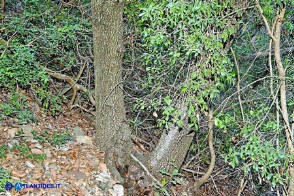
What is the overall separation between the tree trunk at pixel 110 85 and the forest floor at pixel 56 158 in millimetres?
183

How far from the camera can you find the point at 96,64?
3789 millimetres

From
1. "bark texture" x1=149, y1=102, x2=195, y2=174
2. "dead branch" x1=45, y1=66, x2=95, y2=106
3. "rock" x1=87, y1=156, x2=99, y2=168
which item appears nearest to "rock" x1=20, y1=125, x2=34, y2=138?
"rock" x1=87, y1=156, x2=99, y2=168

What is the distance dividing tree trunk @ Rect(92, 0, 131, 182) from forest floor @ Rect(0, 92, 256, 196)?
0.60 ft

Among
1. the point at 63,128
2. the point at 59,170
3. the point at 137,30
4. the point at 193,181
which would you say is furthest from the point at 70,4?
the point at 193,181

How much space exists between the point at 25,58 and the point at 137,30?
1536 mm

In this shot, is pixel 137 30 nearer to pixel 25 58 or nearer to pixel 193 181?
pixel 25 58

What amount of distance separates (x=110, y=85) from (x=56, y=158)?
109 centimetres

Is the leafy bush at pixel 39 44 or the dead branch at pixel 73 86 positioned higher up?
the leafy bush at pixel 39 44

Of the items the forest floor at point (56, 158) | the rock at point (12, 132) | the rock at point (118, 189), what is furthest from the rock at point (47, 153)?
the rock at point (118, 189)

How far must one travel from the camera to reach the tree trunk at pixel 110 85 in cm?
358

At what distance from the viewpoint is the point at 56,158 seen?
143 inches

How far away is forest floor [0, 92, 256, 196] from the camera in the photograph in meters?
3.26

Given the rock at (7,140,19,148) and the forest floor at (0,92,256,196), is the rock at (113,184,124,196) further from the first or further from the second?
the rock at (7,140,19,148)

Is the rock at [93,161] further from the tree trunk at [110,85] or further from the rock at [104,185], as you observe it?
the rock at [104,185]
